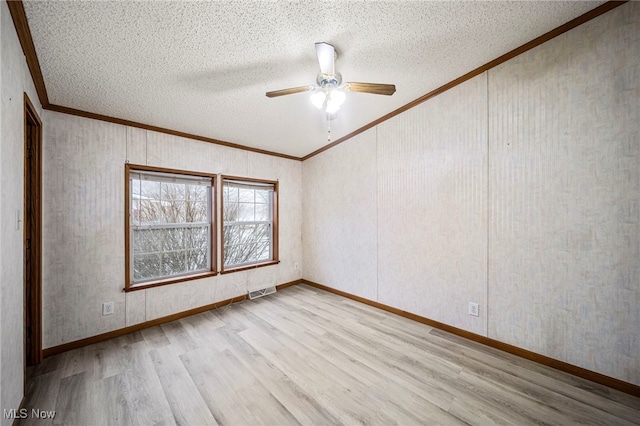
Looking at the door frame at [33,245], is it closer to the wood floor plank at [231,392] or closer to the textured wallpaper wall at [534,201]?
the wood floor plank at [231,392]

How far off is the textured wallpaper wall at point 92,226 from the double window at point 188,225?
0.12 meters

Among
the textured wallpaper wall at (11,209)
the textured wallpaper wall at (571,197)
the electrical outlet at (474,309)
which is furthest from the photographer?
the electrical outlet at (474,309)

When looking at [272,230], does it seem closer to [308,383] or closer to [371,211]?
[371,211]

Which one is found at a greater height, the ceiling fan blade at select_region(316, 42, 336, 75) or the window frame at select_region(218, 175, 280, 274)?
the ceiling fan blade at select_region(316, 42, 336, 75)

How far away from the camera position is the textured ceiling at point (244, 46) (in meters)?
1.49

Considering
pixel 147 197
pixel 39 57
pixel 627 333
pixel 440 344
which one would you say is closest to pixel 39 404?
pixel 147 197

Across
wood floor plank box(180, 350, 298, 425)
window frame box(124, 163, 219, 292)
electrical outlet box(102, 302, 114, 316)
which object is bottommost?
wood floor plank box(180, 350, 298, 425)

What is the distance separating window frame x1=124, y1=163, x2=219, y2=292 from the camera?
2622 millimetres

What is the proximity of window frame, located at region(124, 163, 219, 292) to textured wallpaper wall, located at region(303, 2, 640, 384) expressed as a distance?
94.3 inches

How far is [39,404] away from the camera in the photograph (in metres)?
1.63

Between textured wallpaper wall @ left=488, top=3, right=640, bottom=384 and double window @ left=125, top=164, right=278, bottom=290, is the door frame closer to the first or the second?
double window @ left=125, top=164, right=278, bottom=290

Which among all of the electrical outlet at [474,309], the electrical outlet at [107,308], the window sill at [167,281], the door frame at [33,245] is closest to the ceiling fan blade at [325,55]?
the door frame at [33,245]

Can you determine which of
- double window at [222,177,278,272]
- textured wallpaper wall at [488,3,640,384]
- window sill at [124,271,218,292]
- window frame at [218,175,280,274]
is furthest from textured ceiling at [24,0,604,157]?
window sill at [124,271,218,292]

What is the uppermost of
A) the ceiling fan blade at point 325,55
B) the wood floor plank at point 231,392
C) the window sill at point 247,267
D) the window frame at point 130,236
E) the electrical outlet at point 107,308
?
the ceiling fan blade at point 325,55
